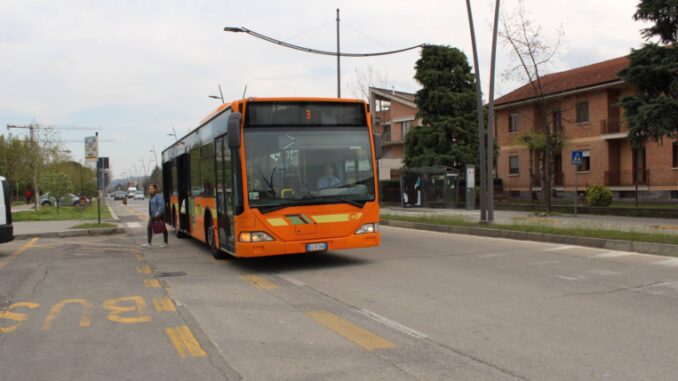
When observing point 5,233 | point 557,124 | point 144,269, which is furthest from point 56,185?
point 557,124

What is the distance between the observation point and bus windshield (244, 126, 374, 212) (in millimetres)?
9461

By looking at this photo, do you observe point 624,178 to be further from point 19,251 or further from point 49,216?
point 49,216

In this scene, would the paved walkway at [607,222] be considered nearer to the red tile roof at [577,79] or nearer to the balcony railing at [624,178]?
the balcony railing at [624,178]

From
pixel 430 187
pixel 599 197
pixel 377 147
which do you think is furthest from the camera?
pixel 430 187

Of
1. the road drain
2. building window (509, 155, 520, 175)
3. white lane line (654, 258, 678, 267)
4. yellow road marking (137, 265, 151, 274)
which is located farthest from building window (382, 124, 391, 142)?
the road drain

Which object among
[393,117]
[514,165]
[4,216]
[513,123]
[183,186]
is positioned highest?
[393,117]

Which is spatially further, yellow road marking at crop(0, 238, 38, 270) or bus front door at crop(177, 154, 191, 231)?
bus front door at crop(177, 154, 191, 231)

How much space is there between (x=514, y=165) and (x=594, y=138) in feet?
24.6

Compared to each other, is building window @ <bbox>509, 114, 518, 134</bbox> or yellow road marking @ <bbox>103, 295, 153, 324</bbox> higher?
building window @ <bbox>509, 114, 518, 134</bbox>

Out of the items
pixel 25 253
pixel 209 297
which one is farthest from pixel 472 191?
pixel 209 297

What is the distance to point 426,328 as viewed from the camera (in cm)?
586

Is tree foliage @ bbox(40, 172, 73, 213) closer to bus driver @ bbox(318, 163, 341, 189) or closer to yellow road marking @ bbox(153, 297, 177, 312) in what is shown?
bus driver @ bbox(318, 163, 341, 189)

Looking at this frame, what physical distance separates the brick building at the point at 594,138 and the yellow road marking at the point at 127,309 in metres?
26.5

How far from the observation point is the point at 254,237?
30.8 feet
